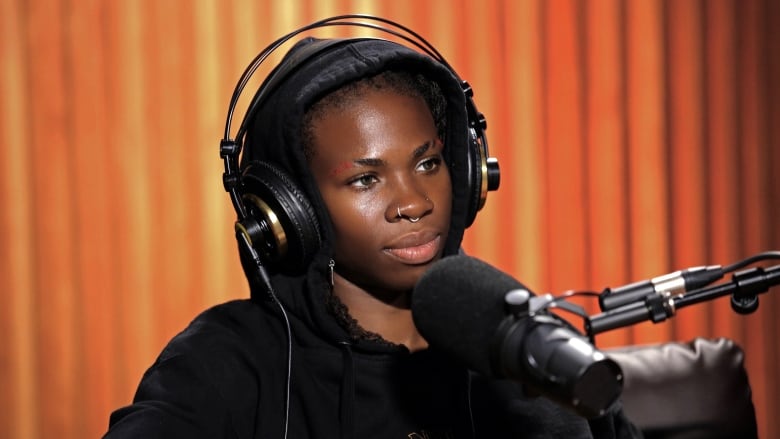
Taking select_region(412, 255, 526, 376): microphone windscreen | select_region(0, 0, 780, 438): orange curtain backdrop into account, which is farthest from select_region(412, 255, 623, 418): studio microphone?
select_region(0, 0, 780, 438): orange curtain backdrop

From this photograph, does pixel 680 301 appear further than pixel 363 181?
No

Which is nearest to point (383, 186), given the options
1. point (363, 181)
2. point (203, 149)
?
point (363, 181)

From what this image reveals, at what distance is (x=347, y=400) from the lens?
132 centimetres

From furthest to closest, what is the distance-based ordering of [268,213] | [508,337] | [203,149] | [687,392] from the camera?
[203,149]
[687,392]
[268,213]
[508,337]

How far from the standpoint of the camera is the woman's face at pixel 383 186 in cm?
129

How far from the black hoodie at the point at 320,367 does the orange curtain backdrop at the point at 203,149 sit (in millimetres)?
892

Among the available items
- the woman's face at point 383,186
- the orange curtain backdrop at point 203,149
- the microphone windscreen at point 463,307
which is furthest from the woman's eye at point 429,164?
the orange curtain backdrop at point 203,149

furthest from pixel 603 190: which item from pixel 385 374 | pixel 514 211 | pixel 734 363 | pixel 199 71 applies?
pixel 385 374

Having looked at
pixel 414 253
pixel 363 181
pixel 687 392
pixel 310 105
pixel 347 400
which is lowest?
pixel 687 392

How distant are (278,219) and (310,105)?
21cm

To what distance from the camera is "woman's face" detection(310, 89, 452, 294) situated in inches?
50.7

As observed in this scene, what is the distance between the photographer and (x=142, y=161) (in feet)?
7.34

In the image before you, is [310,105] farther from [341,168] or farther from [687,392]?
[687,392]

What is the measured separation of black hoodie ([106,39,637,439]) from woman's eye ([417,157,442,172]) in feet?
0.18
